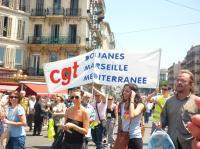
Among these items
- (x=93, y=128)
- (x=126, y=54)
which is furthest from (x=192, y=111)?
(x=93, y=128)

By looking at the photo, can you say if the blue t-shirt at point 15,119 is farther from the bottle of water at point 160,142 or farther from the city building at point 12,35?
the city building at point 12,35

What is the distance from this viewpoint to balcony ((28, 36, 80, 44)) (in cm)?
4806

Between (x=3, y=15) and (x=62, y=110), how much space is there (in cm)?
3270

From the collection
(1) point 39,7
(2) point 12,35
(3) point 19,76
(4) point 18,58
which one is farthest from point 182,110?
(1) point 39,7

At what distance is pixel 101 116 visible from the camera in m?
12.9

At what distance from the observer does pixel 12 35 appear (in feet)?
153

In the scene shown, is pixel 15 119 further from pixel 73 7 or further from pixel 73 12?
pixel 73 7

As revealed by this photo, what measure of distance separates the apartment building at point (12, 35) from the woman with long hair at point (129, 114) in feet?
124

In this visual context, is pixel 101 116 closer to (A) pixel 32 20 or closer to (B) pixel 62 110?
(B) pixel 62 110

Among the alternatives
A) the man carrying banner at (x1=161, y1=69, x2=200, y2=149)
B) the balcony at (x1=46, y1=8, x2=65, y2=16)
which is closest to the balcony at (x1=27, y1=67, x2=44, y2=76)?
the balcony at (x1=46, y1=8, x2=65, y2=16)

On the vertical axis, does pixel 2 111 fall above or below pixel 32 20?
below

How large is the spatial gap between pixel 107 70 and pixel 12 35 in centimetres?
3704

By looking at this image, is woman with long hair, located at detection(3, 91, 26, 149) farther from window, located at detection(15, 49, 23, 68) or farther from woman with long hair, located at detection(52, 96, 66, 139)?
window, located at detection(15, 49, 23, 68)

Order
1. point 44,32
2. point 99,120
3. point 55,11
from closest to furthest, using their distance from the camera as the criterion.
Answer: point 99,120
point 55,11
point 44,32
